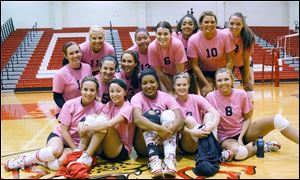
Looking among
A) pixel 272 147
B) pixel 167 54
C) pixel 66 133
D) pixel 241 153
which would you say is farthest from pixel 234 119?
pixel 66 133

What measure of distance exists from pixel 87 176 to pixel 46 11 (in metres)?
14.1

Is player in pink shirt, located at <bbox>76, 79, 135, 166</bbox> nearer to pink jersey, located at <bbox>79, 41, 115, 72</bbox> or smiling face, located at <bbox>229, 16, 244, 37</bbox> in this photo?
pink jersey, located at <bbox>79, 41, 115, 72</bbox>

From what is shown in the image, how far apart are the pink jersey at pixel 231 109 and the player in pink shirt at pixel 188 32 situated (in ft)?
2.06

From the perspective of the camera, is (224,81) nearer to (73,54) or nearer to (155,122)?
(155,122)

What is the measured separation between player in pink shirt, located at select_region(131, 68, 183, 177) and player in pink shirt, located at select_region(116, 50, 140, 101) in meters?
0.30

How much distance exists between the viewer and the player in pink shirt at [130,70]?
345 centimetres

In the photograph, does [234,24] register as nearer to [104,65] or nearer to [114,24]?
[104,65]

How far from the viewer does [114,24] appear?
614 inches

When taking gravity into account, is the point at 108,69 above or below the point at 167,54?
below

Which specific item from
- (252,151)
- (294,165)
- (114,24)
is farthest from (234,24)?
(114,24)

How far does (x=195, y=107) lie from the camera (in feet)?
10.8

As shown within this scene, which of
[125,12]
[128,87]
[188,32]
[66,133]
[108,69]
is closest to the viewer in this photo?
[66,133]

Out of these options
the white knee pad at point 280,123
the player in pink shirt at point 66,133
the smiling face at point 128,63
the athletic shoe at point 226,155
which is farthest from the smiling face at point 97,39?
the white knee pad at point 280,123

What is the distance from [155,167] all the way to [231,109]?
962 mm
